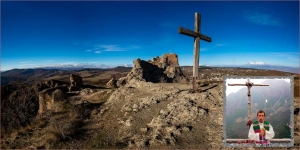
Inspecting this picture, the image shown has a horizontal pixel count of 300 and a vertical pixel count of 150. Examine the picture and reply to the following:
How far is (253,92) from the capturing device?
680cm

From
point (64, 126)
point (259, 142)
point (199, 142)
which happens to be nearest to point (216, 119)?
point (199, 142)

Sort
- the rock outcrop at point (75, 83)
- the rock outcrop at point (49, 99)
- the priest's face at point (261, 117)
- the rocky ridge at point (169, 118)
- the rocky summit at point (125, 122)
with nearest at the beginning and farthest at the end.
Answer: the priest's face at point (261, 117), the rocky ridge at point (169, 118), the rocky summit at point (125, 122), the rock outcrop at point (49, 99), the rock outcrop at point (75, 83)

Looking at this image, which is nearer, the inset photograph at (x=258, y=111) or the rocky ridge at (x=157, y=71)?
the inset photograph at (x=258, y=111)

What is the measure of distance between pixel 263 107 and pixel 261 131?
796 mm

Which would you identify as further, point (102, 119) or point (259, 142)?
point (102, 119)

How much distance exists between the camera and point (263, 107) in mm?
6711

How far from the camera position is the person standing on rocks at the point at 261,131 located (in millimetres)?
6746

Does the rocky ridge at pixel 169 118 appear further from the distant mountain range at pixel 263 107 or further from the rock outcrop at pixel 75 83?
the rock outcrop at pixel 75 83

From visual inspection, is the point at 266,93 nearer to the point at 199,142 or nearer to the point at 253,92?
the point at 253,92

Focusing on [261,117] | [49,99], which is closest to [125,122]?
[261,117]

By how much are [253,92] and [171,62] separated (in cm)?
3136

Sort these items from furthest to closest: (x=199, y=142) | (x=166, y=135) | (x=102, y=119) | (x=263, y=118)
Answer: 1. (x=102, y=119)
2. (x=166, y=135)
3. (x=199, y=142)
4. (x=263, y=118)

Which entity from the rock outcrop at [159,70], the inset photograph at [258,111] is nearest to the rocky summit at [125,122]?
the inset photograph at [258,111]

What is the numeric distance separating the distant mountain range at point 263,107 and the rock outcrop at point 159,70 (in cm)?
2369
